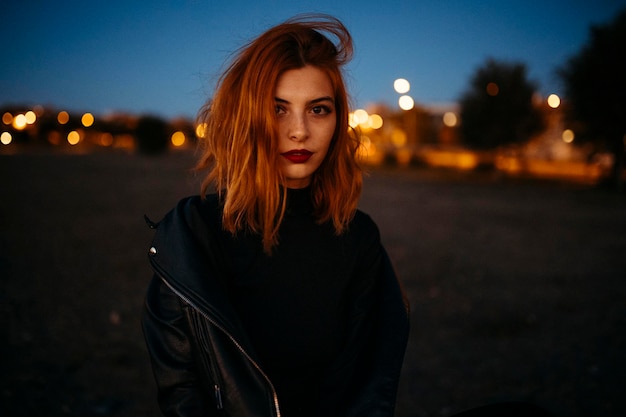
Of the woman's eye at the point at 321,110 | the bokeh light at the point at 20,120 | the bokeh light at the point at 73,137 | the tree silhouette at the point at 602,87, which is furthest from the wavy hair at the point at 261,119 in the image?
the bokeh light at the point at 73,137

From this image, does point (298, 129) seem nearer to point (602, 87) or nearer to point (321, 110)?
point (321, 110)

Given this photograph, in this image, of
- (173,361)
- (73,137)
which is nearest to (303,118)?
(173,361)

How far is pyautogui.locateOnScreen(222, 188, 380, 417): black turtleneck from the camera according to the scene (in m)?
1.74

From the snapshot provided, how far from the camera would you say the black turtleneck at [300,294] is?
1736 mm

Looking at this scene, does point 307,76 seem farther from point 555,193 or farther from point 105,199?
point 555,193

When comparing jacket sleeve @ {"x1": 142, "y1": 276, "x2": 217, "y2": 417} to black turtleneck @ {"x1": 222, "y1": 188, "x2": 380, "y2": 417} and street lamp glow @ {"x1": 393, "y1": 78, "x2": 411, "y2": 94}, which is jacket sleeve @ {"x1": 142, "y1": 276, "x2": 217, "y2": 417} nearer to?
black turtleneck @ {"x1": 222, "y1": 188, "x2": 380, "y2": 417}

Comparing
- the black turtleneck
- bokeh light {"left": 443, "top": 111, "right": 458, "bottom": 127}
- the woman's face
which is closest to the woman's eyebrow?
the woman's face

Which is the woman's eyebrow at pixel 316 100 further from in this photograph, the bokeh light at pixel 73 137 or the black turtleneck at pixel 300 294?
the bokeh light at pixel 73 137

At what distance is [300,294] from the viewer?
177 centimetres

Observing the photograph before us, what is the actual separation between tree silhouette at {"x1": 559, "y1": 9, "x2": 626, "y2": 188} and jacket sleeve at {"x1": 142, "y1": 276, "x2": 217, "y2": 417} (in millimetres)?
24094

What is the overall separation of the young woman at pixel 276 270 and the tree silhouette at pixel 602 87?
2331 cm

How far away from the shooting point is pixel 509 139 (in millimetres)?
27656

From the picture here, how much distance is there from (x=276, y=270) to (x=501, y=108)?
95.8 feet

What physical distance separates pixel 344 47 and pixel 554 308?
589cm
